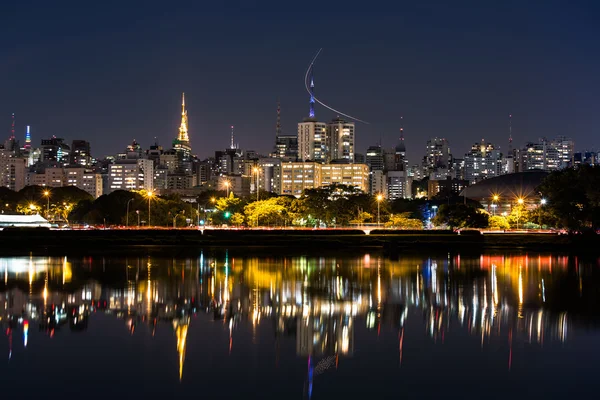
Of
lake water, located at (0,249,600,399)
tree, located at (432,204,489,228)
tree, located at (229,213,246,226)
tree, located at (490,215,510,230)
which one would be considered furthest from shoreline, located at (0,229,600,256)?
tree, located at (229,213,246,226)

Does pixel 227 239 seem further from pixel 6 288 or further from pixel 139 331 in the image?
pixel 139 331

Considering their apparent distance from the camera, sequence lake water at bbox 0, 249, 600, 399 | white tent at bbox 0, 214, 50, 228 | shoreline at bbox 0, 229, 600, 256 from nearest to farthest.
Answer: lake water at bbox 0, 249, 600, 399
shoreline at bbox 0, 229, 600, 256
white tent at bbox 0, 214, 50, 228

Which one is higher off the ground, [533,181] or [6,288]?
[533,181]

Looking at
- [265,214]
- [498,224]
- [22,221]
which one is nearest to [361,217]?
[265,214]

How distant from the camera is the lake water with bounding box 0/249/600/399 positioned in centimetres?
1906

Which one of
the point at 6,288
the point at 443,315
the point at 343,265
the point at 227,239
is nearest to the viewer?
the point at 443,315

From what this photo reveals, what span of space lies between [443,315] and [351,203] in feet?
268

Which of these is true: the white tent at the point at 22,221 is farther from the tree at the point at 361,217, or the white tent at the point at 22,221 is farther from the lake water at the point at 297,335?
the lake water at the point at 297,335

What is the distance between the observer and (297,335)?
962 inches

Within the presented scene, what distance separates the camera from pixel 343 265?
49.0 metres

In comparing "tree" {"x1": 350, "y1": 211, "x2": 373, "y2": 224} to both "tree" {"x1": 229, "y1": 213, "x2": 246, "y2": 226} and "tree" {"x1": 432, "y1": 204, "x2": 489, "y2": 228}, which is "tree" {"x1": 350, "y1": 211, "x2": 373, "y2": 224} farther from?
"tree" {"x1": 432, "y1": 204, "x2": 489, "y2": 228}

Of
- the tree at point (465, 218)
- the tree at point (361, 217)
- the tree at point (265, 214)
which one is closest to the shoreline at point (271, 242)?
the tree at point (465, 218)

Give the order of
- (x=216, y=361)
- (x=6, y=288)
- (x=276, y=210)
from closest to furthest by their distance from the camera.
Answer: (x=216, y=361) → (x=6, y=288) → (x=276, y=210)

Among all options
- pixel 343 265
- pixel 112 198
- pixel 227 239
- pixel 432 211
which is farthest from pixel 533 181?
pixel 343 265
